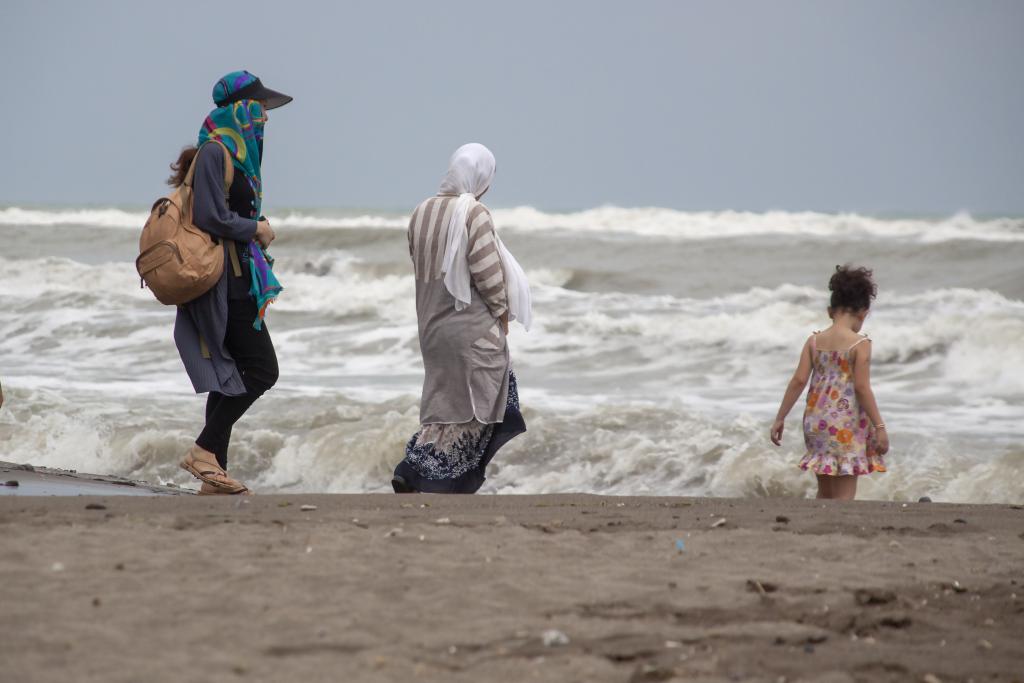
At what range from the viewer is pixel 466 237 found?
533cm

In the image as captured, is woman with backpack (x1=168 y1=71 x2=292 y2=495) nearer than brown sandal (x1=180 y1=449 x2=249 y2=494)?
Yes

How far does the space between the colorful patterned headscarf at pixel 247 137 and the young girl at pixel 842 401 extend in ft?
7.14

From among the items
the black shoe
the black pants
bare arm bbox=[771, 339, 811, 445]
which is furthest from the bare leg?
the black pants

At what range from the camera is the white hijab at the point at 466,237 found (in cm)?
531

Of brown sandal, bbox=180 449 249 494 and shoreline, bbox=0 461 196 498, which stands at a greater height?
brown sandal, bbox=180 449 249 494

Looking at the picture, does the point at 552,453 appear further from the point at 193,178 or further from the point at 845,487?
the point at 193,178

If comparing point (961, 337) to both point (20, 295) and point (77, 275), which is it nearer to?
point (20, 295)

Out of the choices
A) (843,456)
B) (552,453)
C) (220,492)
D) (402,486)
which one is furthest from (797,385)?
(552,453)

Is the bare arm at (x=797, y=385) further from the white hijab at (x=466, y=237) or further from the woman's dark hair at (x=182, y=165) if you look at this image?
the woman's dark hair at (x=182, y=165)

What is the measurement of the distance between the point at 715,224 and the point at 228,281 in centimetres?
2544

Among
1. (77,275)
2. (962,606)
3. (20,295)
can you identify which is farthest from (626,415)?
(77,275)

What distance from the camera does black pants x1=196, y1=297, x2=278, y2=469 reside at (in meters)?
5.14

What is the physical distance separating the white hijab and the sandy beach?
113cm

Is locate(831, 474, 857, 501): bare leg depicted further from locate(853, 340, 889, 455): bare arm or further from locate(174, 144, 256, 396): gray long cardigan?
locate(174, 144, 256, 396): gray long cardigan
